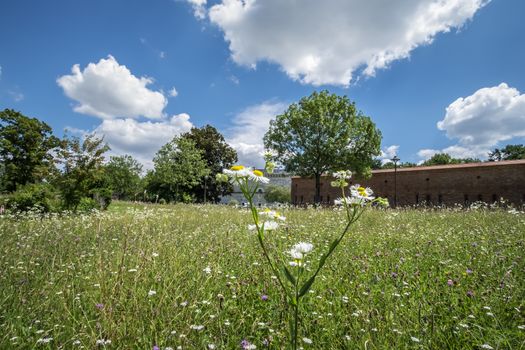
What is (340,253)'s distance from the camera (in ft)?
15.7

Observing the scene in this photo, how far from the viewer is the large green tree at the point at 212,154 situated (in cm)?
4375

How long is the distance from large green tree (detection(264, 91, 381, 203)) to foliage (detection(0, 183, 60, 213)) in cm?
2046

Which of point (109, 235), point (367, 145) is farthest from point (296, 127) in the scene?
point (109, 235)

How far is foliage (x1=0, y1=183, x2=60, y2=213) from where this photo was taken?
13.2m

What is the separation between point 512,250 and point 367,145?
91.0 feet

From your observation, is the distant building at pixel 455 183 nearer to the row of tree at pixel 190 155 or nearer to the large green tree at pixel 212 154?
the row of tree at pixel 190 155

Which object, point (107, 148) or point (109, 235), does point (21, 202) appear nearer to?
point (107, 148)

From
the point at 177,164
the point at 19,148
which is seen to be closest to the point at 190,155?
the point at 177,164

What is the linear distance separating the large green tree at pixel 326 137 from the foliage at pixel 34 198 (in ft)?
67.1

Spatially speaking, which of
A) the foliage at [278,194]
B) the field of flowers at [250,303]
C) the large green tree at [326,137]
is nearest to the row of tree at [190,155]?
the large green tree at [326,137]

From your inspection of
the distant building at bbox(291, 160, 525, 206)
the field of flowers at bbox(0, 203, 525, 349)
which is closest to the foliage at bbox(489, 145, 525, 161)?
the distant building at bbox(291, 160, 525, 206)

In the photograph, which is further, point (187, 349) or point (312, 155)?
point (312, 155)

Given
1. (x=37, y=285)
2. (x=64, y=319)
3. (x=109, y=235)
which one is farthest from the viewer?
(x=109, y=235)

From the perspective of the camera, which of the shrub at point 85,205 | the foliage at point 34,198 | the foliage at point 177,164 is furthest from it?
the foliage at point 177,164
